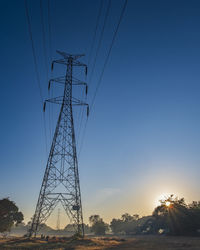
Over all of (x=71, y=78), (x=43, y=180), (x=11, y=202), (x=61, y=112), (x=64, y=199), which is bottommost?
(x=64, y=199)

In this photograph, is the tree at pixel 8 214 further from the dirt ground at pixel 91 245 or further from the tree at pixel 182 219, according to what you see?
the tree at pixel 182 219

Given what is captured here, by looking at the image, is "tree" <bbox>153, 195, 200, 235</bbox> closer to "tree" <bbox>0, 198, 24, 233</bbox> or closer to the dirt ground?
the dirt ground

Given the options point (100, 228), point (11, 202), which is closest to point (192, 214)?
point (11, 202)

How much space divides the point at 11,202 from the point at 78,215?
31.0 m

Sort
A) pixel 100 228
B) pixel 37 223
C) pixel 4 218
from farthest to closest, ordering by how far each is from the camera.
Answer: pixel 100 228, pixel 4 218, pixel 37 223

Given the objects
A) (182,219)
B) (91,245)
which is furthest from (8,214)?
(182,219)

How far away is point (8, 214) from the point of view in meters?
57.0

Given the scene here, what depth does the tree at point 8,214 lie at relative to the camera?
5342 cm

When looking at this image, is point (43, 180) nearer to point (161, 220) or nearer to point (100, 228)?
point (161, 220)

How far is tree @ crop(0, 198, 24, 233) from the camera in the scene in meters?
53.4

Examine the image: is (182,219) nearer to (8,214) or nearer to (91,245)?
(91,245)

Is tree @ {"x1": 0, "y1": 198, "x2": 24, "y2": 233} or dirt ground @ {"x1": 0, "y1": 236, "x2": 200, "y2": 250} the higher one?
tree @ {"x1": 0, "y1": 198, "x2": 24, "y2": 233}

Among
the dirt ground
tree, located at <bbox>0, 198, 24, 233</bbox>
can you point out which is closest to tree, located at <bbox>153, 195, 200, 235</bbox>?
the dirt ground

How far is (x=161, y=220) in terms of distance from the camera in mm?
71812
